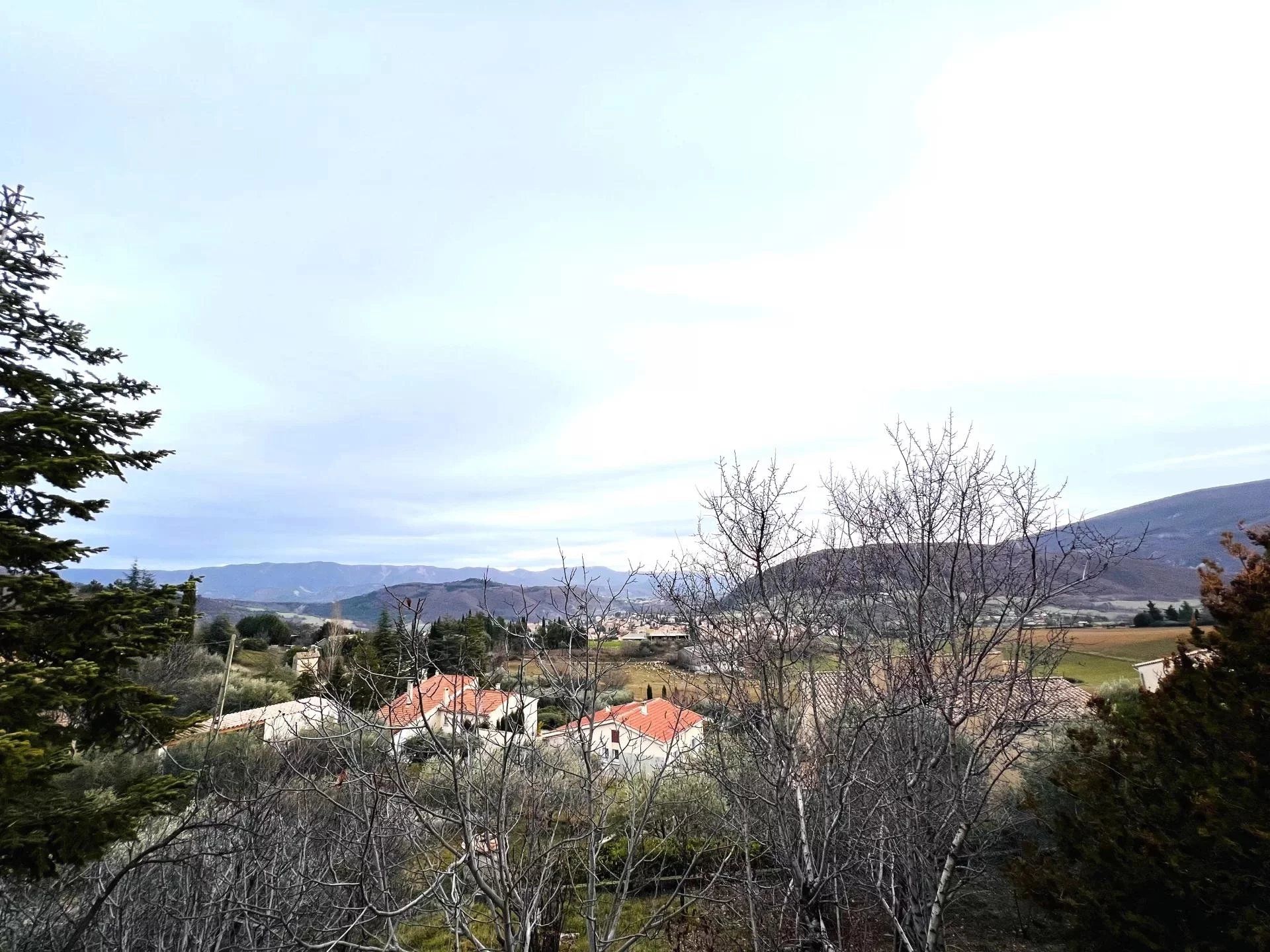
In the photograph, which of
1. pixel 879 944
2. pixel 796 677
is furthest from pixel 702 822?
pixel 796 677

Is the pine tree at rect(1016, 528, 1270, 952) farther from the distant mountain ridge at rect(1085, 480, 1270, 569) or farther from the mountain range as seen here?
the distant mountain ridge at rect(1085, 480, 1270, 569)

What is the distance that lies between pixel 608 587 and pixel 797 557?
3.39m

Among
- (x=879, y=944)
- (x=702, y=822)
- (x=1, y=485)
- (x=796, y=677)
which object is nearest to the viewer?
(x=1, y=485)

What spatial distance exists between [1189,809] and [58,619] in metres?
9.84

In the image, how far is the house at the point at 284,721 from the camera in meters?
4.48

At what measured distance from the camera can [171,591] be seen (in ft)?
18.7

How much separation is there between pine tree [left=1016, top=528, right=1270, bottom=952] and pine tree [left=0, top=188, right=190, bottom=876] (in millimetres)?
8467

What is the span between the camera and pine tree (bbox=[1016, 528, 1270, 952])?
15.6 feet

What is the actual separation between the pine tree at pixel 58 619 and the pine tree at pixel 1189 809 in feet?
27.8

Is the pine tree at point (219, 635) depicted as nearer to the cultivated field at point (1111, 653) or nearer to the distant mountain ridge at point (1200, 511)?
the cultivated field at point (1111, 653)

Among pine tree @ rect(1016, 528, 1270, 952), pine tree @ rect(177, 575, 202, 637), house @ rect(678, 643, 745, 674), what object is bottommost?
pine tree @ rect(1016, 528, 1270, 952)

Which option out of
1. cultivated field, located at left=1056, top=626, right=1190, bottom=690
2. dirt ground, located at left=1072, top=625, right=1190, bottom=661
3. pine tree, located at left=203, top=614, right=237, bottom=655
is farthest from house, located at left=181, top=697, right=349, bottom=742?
dirt ground, located at left=1072, top=625, right=1190, bottom=661

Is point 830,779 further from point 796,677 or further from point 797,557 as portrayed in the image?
point 797,557

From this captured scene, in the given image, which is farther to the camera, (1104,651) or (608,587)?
(1104,651)
